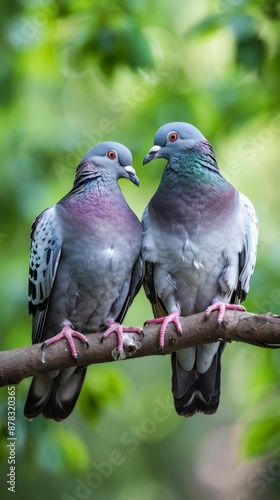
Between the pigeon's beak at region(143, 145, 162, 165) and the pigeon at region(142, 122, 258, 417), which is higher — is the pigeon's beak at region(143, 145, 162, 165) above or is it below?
above

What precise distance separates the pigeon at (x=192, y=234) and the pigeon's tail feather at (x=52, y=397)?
2.24 feet

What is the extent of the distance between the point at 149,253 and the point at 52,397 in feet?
3.88

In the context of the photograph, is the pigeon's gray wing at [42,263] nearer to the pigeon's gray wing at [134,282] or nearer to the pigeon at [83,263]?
the pigeon at [83,263]

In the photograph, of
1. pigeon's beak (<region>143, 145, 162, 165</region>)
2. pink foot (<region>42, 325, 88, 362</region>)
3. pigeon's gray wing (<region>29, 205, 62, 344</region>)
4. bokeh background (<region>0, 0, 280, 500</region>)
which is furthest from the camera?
bokeh background (<region>0, 0, 280, 500</region>)

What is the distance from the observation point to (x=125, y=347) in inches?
163

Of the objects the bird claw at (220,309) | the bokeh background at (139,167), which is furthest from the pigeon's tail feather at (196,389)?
the bird claw at (220,309)

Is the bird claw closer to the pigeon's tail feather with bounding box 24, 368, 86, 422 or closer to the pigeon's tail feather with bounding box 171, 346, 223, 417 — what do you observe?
the pigeon's tail feather with bounding box 171, 346, 223, 417

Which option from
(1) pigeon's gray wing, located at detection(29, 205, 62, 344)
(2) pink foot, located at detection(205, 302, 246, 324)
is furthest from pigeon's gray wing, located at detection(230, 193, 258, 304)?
(1) pigeon's gray wing, located at detection(29, 205, 62, 344)

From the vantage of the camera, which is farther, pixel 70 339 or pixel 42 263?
pixel 42 263

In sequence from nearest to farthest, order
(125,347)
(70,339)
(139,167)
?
(125,347) < (70,339) < (139,167)

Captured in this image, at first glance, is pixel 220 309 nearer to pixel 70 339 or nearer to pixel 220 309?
pixel 220 309

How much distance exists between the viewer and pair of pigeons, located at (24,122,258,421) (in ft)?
15.4

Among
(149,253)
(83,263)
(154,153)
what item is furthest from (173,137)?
(83,263)

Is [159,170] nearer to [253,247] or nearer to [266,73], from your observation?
[266,73]
